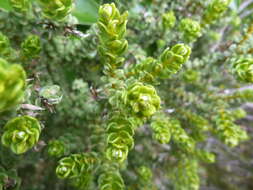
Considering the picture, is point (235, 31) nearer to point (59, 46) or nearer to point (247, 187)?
point (59, 46)

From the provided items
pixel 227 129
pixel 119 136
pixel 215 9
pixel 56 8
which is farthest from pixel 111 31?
pixel 227 129

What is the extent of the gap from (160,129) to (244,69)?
31 cm

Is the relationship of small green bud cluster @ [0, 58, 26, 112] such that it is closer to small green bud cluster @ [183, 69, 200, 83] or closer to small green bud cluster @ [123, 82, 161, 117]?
small green bud cluster @ [123, 82, 161, 117]

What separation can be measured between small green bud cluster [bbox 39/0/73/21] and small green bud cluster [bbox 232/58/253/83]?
0.52m

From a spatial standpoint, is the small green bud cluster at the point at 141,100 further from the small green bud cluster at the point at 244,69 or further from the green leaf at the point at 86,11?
the green leaf at the point at 86,11

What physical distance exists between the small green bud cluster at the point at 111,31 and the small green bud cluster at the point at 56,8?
8cm

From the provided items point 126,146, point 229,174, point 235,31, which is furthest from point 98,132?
point 229,174

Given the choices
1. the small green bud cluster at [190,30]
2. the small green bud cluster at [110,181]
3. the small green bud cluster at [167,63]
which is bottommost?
the small green bud cluster at [110,181]

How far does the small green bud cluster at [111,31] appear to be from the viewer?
2.16 ft

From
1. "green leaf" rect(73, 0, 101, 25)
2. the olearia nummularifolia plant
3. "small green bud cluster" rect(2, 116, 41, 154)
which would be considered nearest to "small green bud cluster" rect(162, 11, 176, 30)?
the olearia nummularifolia plant

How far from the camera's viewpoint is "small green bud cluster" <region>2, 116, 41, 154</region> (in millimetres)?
627

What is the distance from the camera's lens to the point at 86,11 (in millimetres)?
1021

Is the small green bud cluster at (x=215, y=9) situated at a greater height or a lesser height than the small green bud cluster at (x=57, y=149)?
greater

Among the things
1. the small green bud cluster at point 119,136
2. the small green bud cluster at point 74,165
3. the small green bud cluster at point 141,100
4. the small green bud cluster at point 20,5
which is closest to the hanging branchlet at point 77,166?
the small green bud cluster at point 74,165
